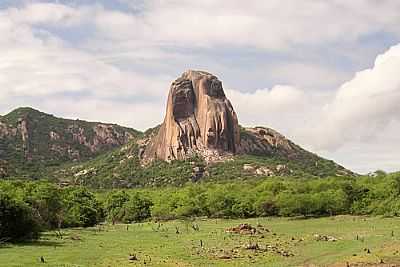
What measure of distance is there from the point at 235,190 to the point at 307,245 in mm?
76199

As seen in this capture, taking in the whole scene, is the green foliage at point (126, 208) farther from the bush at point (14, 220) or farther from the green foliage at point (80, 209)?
the bush at point (14, 220)

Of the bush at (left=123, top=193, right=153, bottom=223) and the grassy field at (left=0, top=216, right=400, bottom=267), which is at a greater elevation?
the bush at (left=123, top=193, right=153, bottom=223)

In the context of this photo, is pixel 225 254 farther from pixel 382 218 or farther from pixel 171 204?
pixel 171 204

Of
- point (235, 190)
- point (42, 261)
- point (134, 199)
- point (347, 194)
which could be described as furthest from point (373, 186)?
point (42, 261)

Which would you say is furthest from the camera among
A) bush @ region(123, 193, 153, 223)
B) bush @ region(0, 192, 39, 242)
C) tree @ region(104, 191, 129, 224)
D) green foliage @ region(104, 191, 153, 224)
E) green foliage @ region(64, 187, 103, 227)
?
tree @ region(104, 191, 129, 224)

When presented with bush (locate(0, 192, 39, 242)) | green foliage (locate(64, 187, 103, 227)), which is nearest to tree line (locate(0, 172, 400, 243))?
green foliage (locate(64, 187, 103, 227))

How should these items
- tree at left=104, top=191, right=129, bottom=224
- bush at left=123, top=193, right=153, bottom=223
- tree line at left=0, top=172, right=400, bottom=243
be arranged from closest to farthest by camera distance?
tree line at left=0, top=172, right=400, bottom=243 → bush at left=123, top=193, right=153, bottom=223 → tree at left=104, top=191, right=129, bottom=224

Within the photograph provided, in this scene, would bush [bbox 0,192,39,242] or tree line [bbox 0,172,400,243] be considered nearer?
bush [bbox 0,192,39,242]

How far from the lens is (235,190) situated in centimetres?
13375

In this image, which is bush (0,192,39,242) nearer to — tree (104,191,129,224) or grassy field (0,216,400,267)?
grassy field (0,216,400,267)

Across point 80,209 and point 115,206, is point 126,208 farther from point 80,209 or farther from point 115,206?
point 80,209

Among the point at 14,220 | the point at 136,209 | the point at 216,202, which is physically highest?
the point at 216,202

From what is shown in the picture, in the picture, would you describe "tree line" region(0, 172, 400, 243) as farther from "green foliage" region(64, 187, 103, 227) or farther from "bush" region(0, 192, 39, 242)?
"bush" region(0, 192, 39, 242)

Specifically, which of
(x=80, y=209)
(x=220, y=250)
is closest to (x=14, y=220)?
(x=220, y=250)
